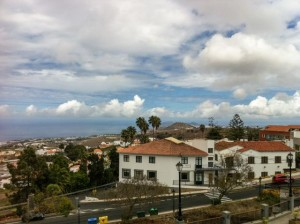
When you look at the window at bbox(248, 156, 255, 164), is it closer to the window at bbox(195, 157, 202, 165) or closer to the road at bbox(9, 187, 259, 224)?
the window at bbox(195, 157, 202, 165)

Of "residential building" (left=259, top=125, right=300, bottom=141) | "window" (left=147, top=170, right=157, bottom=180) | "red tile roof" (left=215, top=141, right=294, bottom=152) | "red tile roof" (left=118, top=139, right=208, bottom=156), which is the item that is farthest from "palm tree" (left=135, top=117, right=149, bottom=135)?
"residential building" (left=259, top=125, right=300, bottom=141)

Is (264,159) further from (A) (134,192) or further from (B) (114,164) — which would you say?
(A) (134,192)

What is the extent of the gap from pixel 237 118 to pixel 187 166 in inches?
3082

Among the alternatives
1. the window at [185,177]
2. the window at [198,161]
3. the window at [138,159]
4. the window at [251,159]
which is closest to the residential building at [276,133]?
the window at [251,159]

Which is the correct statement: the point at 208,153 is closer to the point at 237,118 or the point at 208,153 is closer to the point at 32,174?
the point at 32,174

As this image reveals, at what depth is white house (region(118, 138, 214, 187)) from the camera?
189 ft

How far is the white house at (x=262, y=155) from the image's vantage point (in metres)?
63.2

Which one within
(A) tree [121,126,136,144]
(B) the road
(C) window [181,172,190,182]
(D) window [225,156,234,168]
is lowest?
(B) the road

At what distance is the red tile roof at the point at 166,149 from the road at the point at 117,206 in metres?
9.19

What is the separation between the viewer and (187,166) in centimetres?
5825

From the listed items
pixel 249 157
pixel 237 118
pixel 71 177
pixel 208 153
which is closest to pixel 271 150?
pixel 249 157

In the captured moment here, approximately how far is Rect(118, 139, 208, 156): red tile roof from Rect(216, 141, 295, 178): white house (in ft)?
20.5

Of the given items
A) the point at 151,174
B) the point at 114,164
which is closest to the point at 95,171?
the point at 114,164

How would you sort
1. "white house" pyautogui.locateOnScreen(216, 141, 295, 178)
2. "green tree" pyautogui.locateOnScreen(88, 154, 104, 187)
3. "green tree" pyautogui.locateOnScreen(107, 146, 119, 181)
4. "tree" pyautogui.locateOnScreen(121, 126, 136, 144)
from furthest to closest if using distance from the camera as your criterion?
"tree" pyautogui.locateOnScreen(121, 126, 136, 144)
"green tree" pyautogui.locateOnScreen(107, 146, 119, 181)
"white house" pyautogui.locateOnScreen(216, 141, 295, 178)
"green tree" pyautogui.locateOnScreen(88, 154, 104, 187)
